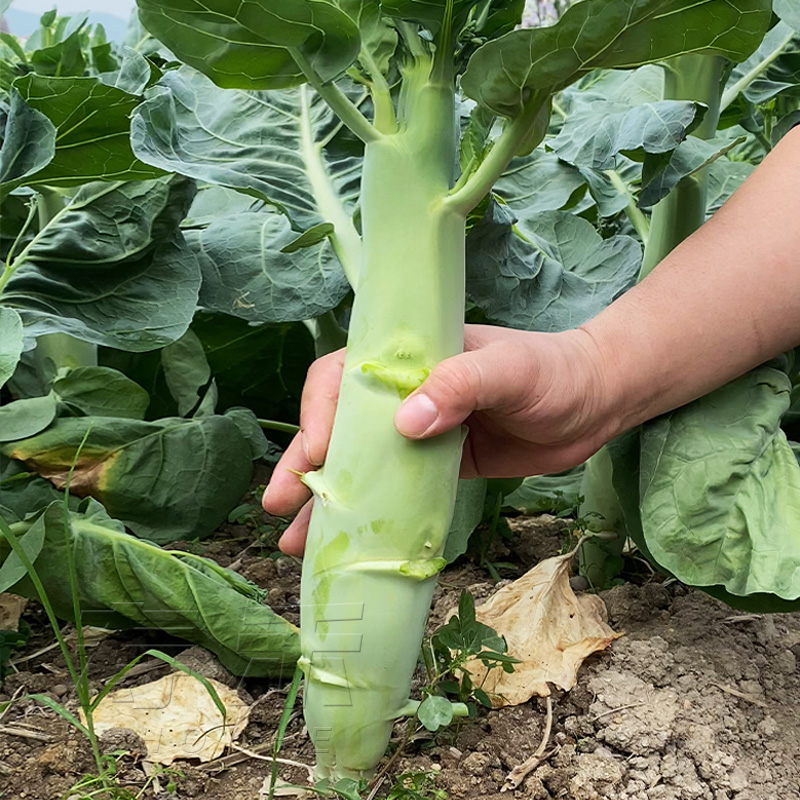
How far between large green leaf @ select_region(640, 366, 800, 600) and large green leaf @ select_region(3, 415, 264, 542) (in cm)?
55

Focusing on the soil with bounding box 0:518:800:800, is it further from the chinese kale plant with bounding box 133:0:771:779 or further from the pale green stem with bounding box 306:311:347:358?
the pale green stem with bounding box 306:311:347:358

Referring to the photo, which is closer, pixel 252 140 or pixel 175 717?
pixel 175 717

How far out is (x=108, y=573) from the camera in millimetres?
944

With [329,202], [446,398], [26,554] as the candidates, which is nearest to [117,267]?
[329,202]

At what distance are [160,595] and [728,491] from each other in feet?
1.87

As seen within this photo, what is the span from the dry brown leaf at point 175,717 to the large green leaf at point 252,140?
0.50 metres

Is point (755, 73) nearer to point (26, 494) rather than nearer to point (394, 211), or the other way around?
point (394, 211)

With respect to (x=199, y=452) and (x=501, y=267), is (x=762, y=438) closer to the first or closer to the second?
(x=501, y=267)

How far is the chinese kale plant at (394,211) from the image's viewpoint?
703mm

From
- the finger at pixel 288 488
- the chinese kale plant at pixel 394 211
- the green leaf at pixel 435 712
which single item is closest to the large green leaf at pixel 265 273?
the finger at pixel 288 488

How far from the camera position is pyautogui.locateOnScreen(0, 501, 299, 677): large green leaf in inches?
35.9

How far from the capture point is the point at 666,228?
107cm

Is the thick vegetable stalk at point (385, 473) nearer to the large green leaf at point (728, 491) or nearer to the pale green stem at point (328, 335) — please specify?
the large green leaf at point (728, 491)

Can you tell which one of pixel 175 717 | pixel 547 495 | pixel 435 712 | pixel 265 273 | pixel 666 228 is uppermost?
pixel 666 228
